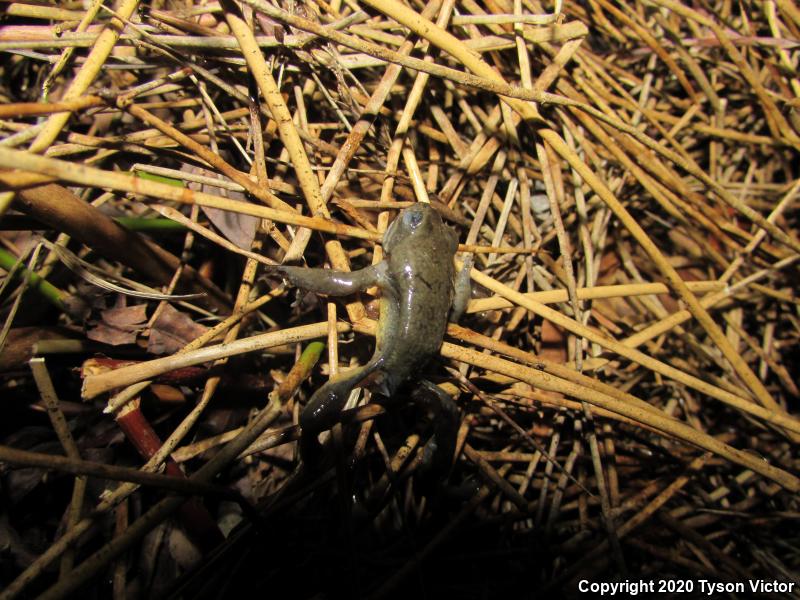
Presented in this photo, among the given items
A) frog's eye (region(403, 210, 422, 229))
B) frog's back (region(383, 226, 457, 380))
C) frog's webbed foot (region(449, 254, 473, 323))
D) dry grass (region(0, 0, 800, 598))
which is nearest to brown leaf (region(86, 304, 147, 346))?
dry grass (region(0, 0, 800, 598))

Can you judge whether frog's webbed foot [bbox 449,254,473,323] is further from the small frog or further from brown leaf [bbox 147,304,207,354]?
brown leaf [bbox 147,304,207,354]

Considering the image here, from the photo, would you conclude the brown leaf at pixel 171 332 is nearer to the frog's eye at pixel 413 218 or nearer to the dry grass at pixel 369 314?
the dry grass at pixel 369 314

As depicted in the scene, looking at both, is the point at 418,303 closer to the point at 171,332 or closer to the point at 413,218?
the point at 413,218

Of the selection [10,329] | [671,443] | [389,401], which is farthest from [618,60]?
[10,329]

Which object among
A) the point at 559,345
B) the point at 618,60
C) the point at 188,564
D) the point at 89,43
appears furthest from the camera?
the point at 618,60

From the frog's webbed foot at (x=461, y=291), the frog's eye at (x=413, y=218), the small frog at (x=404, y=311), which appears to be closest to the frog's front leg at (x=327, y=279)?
the small frog at (x=404, y=311)

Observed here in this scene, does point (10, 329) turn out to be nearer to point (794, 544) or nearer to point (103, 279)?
point (103, 279)

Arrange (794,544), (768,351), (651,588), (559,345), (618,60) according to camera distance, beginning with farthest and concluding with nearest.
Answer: (618,60)
(768,351)
(559,345)
(794,544)
(651,588)
